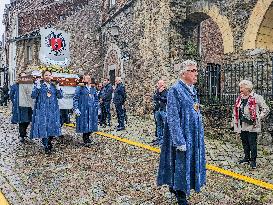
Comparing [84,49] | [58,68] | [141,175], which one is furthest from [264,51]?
[84,49]

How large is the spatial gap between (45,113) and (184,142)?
4240mm

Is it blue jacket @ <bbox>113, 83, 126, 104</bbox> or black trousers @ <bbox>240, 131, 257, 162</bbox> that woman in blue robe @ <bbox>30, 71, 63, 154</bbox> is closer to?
blue jacket @ <bbox>113, 83, 126, 104</bbox>

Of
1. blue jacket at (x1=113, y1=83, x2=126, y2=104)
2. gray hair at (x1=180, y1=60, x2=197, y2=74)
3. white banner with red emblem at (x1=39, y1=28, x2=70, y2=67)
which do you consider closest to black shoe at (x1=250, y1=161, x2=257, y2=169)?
gray hair at (x1=180, y1=60, x2=197, y2=74)

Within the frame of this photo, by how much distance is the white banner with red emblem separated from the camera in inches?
384

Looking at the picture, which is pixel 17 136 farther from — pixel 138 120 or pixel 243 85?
pixel 243 85

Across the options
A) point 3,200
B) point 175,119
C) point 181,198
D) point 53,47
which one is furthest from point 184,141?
point 53,47

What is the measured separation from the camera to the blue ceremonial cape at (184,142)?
11.5ft

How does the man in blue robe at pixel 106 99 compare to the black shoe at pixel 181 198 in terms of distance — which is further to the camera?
the man in blue robe at pixel 106 99

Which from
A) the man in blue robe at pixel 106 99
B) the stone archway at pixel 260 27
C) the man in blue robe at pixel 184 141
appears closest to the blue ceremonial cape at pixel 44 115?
the man in blue robe at pixel 184 141

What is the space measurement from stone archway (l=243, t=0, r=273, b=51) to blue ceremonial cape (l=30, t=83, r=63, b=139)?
607cm

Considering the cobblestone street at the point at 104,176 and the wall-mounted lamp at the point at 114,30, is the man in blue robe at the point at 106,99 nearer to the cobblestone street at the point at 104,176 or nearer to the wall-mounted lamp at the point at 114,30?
the cobblestone street at the point at 104,176

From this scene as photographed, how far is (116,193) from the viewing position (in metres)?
4.26

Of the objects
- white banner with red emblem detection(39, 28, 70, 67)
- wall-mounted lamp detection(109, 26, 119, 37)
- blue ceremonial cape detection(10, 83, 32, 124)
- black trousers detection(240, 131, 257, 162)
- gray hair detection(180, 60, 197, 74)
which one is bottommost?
black trousers detection(240, 131, 257, 162)

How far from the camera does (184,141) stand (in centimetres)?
346
